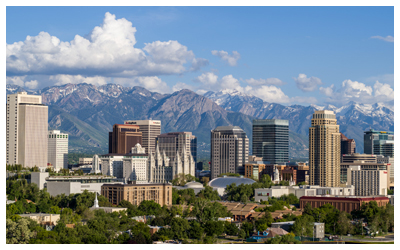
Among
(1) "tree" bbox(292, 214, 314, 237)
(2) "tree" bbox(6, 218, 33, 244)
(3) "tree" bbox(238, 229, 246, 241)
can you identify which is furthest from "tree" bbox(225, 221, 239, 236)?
(2) "tree" bbox(6, 218, 33, 244)

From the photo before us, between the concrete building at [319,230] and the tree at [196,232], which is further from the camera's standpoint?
the concrete building at [319,230]

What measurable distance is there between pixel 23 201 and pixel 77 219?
3860 centimetres

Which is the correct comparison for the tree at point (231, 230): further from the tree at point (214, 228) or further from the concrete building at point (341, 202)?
the concrete building at point (341, 202)

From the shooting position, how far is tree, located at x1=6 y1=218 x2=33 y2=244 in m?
118

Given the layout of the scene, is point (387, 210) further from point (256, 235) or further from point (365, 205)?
point (256, 235)

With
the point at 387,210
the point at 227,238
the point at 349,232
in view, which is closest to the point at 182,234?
the point at 227,238

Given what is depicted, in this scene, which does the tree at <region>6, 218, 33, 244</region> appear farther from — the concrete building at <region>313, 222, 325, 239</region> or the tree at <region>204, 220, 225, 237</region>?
the concrete building at <region>313, 222, 325, 239</region>

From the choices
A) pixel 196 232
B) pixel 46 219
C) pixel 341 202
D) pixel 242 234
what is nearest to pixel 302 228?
pixel 242 234

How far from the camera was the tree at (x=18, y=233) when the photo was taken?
11781 cm

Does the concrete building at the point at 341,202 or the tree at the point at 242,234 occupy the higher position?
the concrete building at the point at 341,202

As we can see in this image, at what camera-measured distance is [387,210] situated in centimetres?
16162

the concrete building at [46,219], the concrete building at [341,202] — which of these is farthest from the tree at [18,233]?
the concrete building at [341,202]

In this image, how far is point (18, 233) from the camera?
120312mm

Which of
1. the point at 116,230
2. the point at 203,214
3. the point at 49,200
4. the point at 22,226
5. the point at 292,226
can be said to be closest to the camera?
the point at 22,226
